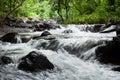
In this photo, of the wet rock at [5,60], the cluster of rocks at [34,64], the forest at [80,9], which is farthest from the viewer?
the forest at [80,9]

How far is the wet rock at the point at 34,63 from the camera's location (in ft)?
28.8

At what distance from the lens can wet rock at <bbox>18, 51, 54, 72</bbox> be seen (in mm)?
8764

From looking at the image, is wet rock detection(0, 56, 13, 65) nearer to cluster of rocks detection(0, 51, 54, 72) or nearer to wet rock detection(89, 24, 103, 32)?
cluster of rocks detection(0, 51, 54, 72)

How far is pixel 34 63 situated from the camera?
28.8 feet

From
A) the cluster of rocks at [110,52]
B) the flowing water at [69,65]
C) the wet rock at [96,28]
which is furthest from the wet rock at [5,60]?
the wet rock at [96,28]

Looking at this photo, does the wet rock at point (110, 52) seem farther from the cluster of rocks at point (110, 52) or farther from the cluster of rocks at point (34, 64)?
the cluster of rocks at point (34, 64)

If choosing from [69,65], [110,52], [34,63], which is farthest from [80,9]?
[34,63]

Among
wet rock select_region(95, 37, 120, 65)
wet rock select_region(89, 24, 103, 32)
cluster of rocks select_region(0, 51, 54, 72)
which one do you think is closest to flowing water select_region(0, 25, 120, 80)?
cluster of rocks select_region(0, 51, 54, 72)

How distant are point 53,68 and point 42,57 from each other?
581 mm

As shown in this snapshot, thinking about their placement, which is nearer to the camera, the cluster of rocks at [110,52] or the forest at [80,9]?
the cluster of rocks at [110,52]

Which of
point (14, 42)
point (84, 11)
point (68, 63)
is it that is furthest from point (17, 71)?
point (84, 11)

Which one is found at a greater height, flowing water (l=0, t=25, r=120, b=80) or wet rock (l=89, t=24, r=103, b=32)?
flowing water (l=0, t=25, r=120, b=80)

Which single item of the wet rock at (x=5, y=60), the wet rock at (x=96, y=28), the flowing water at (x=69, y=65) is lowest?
the wet rock at (x=96, y=28)

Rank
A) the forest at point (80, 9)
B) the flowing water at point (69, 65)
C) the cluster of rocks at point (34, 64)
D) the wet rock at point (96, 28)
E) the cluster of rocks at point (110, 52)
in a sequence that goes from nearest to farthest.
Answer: the flowing water at point (69, 65) < the cluster of rocks at point (34, 64) < the cluster of rocks at point (110, 52) < the wet rock at point (96, 28) < the forest at point (80, 9)
